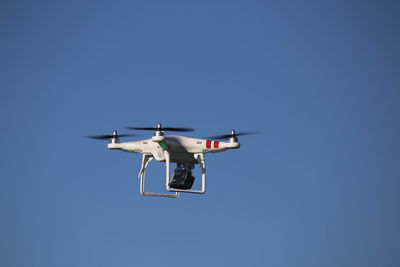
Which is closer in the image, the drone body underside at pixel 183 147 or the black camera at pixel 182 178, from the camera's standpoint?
the drone body underside at pixel 183 147

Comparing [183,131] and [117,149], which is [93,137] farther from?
[183,131]

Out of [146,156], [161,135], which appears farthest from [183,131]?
[146,156]

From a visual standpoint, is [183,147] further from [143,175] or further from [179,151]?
[143,175]

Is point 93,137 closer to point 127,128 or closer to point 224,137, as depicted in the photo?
point 127,128

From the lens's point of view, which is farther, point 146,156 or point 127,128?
point 146,156

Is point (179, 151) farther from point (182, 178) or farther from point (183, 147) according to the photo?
point (182, 178)

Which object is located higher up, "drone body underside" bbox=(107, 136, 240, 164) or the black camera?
"drone body underside" bbox=(107, 136, 240, 164)

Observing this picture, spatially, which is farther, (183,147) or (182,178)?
(182,178)

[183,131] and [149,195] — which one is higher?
[183,131]

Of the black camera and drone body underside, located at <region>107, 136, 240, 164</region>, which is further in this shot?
the black camera

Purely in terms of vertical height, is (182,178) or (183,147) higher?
(183,147)

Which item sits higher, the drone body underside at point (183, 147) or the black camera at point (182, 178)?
the drone body underside at point (183, 147)
